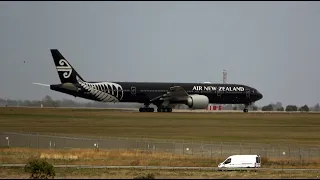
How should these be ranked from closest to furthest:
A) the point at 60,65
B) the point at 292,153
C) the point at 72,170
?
the point at 72,170 < the point at 292,153 < the point at 60,65

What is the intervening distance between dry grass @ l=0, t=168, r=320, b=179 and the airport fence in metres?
11.7

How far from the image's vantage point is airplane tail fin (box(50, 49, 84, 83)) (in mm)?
121938

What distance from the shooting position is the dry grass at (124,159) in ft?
183

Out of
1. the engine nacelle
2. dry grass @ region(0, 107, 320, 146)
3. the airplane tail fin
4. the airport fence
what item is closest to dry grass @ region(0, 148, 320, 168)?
the airport fence

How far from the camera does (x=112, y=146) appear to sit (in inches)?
2635

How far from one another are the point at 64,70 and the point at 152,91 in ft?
57.3

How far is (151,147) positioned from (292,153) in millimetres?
13889

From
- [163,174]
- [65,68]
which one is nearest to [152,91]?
[65,68]

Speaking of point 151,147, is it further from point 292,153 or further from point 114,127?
point 114,127

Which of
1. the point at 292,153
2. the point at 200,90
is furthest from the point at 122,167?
the point at 200,90

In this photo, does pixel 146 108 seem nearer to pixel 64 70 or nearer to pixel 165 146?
pixel 64 70

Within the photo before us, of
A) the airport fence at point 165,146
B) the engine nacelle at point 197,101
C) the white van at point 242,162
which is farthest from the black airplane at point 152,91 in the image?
the white van at point 242,162

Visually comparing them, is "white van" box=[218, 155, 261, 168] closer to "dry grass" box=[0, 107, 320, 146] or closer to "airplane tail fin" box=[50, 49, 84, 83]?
"dry grass" box=[0, 107, 320, 146]

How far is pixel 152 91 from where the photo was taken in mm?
127000
